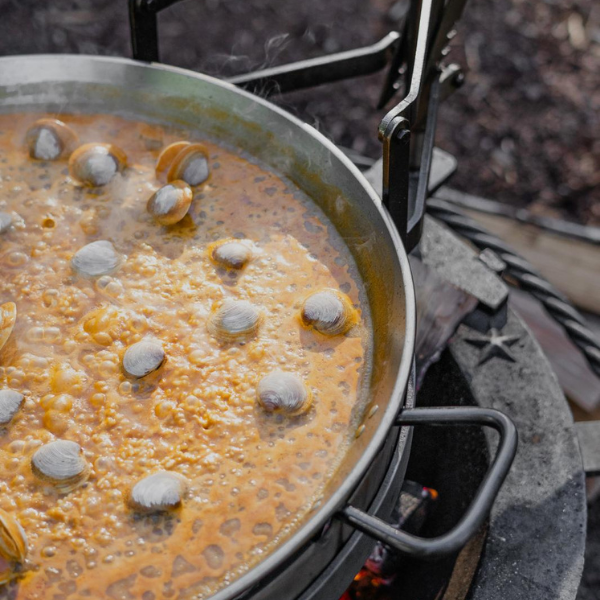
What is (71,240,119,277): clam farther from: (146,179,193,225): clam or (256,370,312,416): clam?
(256,370,312,416): clam

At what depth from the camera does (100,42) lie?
182 inches

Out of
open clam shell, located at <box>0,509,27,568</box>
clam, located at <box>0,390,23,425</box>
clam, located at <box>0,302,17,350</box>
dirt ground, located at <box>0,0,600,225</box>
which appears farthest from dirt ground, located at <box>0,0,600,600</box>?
open clam shell, located at <box>0,509,27,568</box>

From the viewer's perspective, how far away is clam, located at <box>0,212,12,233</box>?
5.84 feet

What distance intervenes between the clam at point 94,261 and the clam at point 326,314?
1.65ft

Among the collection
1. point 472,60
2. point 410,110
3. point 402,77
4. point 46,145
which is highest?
point 472,60

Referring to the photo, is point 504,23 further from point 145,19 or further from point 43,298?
point 43,298

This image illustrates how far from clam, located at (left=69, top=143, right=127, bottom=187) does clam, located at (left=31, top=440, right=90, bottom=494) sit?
0.79m

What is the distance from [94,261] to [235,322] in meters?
0.40

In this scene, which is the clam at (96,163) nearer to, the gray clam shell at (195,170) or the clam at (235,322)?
the gray clam shell at (195,170)

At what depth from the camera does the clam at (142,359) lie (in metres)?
1.51

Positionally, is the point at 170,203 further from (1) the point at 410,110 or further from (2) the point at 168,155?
(1) the point at 410,110

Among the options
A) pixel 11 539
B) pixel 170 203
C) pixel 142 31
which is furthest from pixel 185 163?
pixel 11 539

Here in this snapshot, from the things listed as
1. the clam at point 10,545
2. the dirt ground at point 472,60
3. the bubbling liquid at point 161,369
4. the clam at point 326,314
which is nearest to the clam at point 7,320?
the bubbling liquid at point 161,369

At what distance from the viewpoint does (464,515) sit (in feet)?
3.99
